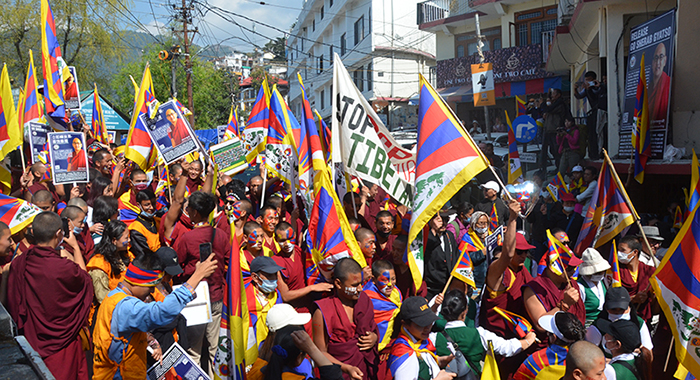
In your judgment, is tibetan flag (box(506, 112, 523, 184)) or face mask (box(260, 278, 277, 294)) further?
tibetan flag (box(506, 112, 523, 184))

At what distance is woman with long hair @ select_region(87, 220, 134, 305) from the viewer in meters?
4.61

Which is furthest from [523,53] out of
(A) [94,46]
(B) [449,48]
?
(A) [94,46]

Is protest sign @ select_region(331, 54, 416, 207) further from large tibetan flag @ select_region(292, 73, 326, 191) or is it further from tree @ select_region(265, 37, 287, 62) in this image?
tree @ select_region(265, 37, 287, 62)

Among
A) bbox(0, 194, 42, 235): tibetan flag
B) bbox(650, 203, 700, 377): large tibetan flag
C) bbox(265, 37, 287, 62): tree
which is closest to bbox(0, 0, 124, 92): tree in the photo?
bbox(0, 194, 42, 235): tibetan flag

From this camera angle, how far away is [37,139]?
848cm

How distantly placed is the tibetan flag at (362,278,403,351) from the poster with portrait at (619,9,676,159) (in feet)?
19.6

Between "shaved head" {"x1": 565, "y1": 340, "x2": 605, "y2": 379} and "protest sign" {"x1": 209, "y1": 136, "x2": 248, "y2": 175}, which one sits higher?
"protest sign" {"x1": 209, "y1": 136, "x2": 248, "y2": 175}

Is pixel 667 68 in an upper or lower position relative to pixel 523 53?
lower

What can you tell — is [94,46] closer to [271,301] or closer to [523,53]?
[523,53]

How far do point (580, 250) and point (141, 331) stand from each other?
4.96 meters

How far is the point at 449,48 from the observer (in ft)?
96.7

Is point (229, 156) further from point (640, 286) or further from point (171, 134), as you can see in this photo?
point (640, 286)

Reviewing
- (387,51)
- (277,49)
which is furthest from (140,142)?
(277,49)

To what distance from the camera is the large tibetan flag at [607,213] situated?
564 cm
